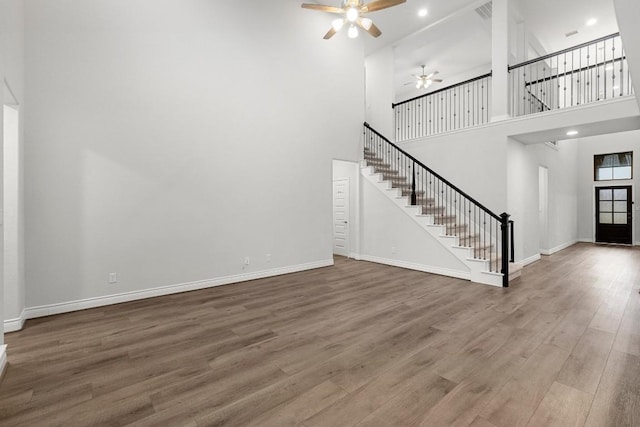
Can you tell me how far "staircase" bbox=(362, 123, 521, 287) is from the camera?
4961 mm

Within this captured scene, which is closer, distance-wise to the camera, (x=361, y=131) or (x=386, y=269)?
(x=386, y=269)

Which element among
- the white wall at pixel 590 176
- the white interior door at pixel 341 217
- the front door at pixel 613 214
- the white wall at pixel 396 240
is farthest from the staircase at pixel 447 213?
the front door at pixel 613 214

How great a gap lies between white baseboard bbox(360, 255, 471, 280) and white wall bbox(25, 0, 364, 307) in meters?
1.09

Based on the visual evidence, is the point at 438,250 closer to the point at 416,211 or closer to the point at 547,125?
the point at 416,211

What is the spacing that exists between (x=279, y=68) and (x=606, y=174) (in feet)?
37.8

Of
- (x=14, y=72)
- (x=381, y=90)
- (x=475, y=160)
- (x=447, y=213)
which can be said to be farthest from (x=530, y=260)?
Answer: (x=14, y=72)

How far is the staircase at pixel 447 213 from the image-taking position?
4.96 m

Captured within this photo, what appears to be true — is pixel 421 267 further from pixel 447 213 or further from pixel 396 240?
pixel 447 213

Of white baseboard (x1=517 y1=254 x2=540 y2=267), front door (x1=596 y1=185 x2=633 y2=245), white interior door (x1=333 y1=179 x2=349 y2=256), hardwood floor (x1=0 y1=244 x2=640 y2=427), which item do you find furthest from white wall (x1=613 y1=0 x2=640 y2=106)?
front door (x1=596 y1=185 x2=633 y2=245)

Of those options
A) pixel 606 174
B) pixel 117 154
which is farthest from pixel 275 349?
pixel 606 174

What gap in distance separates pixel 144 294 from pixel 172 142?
7.27 feet

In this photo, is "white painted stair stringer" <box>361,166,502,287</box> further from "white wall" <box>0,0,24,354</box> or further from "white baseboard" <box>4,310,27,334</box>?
"white baseboard" <box>4,310,27,334</box>

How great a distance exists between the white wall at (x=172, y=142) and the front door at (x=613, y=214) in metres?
10.1

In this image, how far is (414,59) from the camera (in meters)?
9.24
